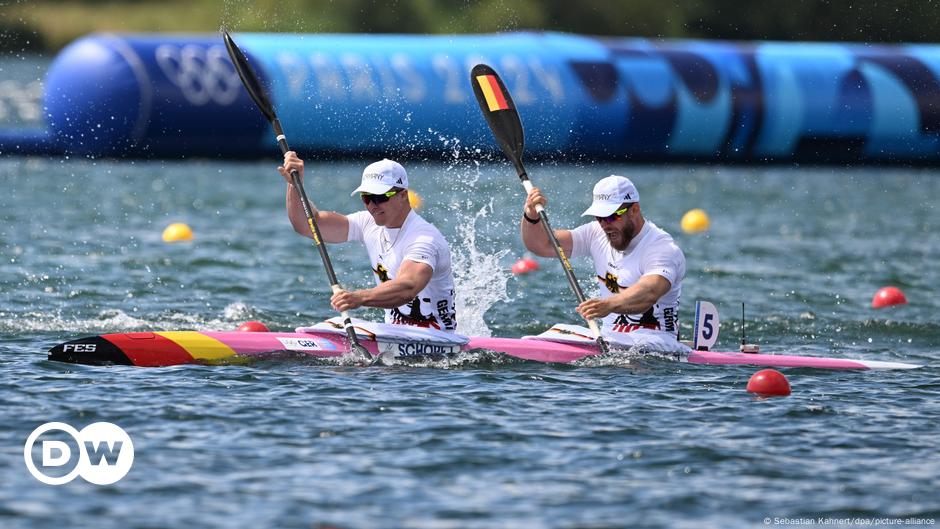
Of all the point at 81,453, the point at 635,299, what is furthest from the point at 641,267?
the point at 81,453

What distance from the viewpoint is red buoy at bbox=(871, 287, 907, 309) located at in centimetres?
1598

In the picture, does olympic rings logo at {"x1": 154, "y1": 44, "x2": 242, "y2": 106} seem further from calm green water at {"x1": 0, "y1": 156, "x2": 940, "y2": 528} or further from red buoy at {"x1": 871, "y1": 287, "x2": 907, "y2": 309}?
red buoy at {"x1": 871, "y1": 287, "x2": 907, "y2": 309}

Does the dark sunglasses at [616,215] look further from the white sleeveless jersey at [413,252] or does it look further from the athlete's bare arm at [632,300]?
the white sleeveless jersey at [413,252]

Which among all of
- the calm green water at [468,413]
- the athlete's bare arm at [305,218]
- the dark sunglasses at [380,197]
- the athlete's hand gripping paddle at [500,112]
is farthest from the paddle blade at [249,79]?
the dark sunglasses at [380,197]

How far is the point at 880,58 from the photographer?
105 feet

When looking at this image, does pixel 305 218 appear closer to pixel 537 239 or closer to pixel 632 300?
pixel 537 239

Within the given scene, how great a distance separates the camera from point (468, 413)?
9500 millimetres

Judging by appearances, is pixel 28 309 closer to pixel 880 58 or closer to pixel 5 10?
pixel 880 58

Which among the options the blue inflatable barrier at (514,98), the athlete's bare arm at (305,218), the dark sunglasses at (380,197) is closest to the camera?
the dark sunglasses at (380,197)

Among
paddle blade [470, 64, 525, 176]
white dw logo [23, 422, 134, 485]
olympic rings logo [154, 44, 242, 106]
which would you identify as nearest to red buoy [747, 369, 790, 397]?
paddle blade [470, 64, 525, 176]

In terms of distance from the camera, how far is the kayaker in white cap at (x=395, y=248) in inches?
424

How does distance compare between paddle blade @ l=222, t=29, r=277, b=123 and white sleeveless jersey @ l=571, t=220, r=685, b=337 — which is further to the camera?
paddle blade @ l=222, t=29, r=277, b=123

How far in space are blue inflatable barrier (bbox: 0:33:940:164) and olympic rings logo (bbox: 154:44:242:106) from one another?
3 cm

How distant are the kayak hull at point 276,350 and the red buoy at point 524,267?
6642 millimetres
